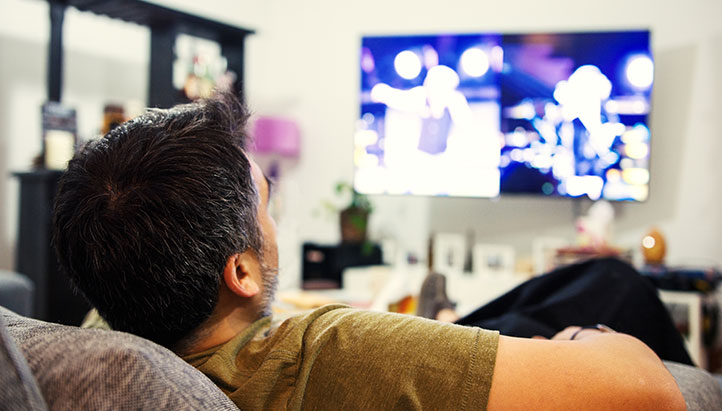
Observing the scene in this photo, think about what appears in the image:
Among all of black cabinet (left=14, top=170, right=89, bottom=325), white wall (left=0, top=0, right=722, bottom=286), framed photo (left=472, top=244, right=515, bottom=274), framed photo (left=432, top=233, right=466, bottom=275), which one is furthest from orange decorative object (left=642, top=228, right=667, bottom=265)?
black cabinet (left=14, top=170, right=89, bottom=325)

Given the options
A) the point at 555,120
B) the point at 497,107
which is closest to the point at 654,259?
the point at 555,120

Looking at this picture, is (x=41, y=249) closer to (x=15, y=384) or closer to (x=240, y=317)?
(x=240, y=317)

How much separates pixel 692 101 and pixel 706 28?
41 centimetres

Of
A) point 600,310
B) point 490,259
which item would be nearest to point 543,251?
point 490,259

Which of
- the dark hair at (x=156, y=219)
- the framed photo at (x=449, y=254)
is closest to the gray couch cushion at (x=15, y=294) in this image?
the dark hair at (x=156, y=219)

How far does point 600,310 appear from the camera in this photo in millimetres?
1290

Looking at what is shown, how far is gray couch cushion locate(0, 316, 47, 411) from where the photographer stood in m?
0.43

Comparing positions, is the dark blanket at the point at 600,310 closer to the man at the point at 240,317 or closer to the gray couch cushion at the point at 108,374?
the man at the point at 240,317

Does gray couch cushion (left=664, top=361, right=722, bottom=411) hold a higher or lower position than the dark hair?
lower

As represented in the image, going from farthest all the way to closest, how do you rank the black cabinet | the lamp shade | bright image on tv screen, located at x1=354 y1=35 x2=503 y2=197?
the lamp shade → bright image on tv screen, located at x1=354 y1=35 x2=503 y2=197 → the black cabinet

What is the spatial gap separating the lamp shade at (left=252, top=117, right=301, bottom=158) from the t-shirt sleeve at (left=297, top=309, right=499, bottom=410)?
340cm

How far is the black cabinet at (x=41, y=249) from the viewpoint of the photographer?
290 centimetres

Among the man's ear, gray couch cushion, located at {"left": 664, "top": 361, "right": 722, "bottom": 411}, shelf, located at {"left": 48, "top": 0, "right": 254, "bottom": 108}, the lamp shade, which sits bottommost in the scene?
gray couch cushion, located at {"left": 664, "top": 361, "right": 722, "bottom": 411}

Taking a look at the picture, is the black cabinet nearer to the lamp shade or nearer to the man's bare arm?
the lamp shade
